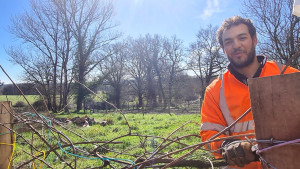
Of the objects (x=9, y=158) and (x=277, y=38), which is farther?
(x=277, y=38)

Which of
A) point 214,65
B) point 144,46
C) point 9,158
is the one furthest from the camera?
point 144,46

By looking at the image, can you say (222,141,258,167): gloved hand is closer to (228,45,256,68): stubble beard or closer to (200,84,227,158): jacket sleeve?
(200,84,227,158): jacket sleeve

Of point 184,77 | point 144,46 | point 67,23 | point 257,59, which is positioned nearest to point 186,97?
point 184,77

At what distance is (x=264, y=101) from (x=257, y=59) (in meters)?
1.46

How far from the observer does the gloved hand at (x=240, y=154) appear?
0.99 m

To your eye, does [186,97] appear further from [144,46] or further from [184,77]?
[144,46]

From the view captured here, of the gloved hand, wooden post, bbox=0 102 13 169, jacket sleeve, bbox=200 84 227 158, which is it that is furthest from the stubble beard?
wooden post, bbox=0 102 13 169

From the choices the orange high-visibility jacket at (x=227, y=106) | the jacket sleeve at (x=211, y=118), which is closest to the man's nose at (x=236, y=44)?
the orange high-visibility jacket at (x=227, y=106)

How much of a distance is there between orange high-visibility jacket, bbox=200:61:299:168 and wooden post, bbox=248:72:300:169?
894 mm

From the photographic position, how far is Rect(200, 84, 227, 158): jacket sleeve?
1.73 m

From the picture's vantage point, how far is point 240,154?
3.35ft

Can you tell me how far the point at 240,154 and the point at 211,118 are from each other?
0.78 meters

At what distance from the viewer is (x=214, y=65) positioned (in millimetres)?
34938

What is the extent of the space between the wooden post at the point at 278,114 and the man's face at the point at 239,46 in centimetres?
124
